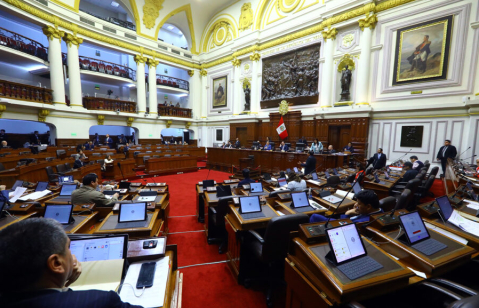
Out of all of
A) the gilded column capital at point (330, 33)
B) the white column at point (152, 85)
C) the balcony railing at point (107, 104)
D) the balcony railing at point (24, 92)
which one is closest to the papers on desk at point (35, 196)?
the balcony railing at point (24, 92)

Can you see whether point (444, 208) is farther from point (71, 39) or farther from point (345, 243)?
point (71, 39)

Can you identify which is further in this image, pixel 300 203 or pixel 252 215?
pixel 300 203

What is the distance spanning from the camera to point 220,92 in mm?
14664

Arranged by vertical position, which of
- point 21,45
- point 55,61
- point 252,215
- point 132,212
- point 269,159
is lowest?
point 269,159

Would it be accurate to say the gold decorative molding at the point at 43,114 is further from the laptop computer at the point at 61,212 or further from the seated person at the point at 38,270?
the seated person at the point at 38,270

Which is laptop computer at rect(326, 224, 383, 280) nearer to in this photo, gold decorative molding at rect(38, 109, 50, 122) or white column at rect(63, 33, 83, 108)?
gold decorative molding at rect(38, 109, 50, 122)

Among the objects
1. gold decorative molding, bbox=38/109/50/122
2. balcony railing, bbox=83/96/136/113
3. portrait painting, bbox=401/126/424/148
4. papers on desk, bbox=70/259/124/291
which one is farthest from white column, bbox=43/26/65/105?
portrait painting, bbox=401/126/424/148

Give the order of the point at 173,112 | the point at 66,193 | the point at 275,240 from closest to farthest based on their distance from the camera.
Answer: the point at 275,240 < the point at 66,193 < the point at 173,112

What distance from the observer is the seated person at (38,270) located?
63cm

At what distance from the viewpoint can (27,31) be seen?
1165 centimetres

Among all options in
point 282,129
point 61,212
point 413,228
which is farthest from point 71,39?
point 413,228

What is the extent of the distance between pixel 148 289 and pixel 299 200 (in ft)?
6.63

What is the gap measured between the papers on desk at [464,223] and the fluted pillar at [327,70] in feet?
26.2

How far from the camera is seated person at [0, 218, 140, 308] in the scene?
0.63 meters
